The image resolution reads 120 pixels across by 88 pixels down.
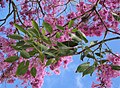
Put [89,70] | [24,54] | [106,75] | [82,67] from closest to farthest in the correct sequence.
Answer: [24,54] → [89,70] → [82,67] → [106,75]

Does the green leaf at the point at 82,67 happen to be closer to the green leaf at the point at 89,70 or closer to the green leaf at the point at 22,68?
the green leaf at the point at 89,70

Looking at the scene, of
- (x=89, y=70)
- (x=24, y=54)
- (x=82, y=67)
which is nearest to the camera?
(x=24, y=54)

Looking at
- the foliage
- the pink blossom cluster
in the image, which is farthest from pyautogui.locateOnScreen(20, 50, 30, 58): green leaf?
the pink blossom cluster

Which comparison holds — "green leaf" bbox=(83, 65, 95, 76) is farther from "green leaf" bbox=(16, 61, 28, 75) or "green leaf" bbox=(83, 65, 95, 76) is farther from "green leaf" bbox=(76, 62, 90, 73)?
"green leaf" bbox=(16, 61, 28, 75)

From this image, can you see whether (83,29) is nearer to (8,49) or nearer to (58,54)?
(8,49)

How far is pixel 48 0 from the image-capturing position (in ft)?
19.0

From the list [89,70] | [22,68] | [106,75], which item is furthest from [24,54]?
[106,75]

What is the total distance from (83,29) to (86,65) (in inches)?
60.6

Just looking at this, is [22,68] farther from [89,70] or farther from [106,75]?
[106,75]

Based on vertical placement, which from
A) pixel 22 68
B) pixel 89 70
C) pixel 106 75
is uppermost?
pixel 106 75

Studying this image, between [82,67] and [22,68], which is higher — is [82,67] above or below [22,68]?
above

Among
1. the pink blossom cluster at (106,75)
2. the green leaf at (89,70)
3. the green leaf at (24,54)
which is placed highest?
the pink blossom cluster at (106,75)

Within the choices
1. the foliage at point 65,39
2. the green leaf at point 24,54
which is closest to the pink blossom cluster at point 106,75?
the foliage at point 65,39

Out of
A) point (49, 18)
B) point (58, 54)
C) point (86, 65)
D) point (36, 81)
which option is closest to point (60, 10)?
point (49, 18)
